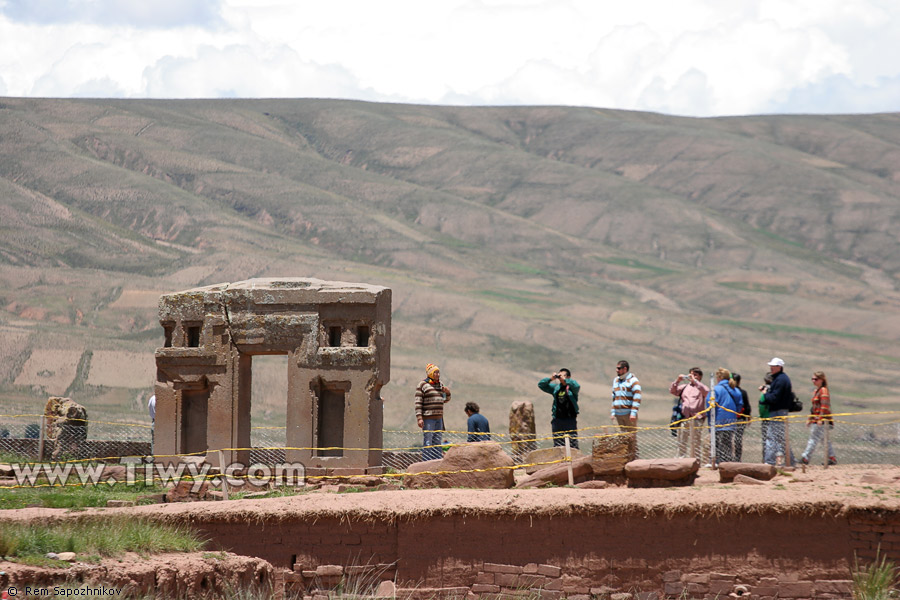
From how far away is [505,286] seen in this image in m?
91.8

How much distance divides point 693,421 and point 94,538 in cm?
933

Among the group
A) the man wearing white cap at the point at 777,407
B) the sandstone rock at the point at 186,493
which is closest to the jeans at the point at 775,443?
the man wearing white cap at the point at 777,407

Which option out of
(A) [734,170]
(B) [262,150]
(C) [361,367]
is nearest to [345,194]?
(B) [262,150]

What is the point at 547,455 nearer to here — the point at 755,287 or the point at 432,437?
the point at 432,437

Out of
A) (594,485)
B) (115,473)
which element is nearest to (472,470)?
(594,485)

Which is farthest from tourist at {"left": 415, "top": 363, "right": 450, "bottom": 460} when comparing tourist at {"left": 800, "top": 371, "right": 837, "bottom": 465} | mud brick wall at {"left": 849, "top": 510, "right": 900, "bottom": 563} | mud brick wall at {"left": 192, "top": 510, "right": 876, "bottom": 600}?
mud brick wall at {"left": 849, "top": 510, "right": 900, "bottom": 563}

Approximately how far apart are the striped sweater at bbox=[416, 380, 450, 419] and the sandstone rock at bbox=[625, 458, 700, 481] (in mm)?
4093

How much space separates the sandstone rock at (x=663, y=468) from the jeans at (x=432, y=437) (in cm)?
394

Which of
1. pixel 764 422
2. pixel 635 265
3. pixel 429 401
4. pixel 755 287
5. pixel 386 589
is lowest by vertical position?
pixel 386 589

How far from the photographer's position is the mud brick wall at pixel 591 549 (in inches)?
601

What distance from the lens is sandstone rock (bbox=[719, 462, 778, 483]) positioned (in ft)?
53.9

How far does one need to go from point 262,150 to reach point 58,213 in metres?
33.9

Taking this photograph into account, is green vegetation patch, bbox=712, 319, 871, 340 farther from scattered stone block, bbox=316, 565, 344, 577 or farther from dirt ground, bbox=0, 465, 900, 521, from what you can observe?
scattered stone block, bbox=316, 565, 344, 577

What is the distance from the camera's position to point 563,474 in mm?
17406
